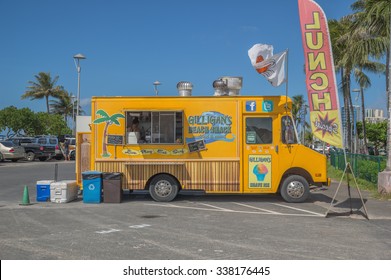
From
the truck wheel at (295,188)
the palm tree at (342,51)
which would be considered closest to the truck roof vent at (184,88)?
the truck wheel at (295,188)

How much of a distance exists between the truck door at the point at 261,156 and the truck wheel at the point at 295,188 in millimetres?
273

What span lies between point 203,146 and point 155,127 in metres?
1.42

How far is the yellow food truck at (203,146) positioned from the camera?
40.4ft

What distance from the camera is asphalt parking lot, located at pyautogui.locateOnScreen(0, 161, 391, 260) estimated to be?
22.3 feet

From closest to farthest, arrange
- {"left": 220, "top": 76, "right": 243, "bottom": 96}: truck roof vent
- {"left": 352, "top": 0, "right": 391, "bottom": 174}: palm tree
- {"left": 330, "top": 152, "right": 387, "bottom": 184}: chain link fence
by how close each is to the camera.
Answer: {"left": 220, "top": 76, "right": 243, "bottom": 96}: truck roof vent < {"left": 352, "top": 0, "right": 391, "bottom": 174}: palm tree < {"left": 330, "top": 152, "right": 387, "bottom": 184}: chain link fence

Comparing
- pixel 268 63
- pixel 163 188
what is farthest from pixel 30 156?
pixel 268 63

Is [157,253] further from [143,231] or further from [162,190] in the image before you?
[162,190]

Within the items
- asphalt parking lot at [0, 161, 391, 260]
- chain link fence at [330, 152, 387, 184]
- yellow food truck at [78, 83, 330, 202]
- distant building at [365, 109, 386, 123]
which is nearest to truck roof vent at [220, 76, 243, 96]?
yellow food truck at [78, 83, 330, 202]

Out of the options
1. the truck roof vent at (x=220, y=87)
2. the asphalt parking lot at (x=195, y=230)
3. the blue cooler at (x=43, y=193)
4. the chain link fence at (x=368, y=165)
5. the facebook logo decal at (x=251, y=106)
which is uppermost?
the truck roof vent at (x=220, y=87)

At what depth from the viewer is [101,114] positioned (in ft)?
41.3

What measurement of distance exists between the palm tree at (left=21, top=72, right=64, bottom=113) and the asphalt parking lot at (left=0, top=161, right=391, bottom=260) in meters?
63.2

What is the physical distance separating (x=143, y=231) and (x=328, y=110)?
5330mm

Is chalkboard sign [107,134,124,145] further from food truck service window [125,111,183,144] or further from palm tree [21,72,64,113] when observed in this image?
palm tree [21,72,64,113]

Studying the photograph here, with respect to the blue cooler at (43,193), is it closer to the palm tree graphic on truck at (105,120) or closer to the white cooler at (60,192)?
the white cooler at (60,192)
